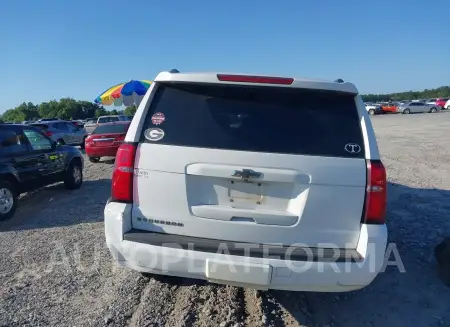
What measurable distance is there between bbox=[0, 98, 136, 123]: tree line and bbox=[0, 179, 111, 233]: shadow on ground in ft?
190

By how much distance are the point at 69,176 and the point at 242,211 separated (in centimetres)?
698

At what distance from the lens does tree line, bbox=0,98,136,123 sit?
66.2m

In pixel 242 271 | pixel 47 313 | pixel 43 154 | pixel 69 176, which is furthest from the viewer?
pixel 69 176

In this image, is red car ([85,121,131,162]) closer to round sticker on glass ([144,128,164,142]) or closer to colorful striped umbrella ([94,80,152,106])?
colorful striped umbrella ([94,80,152,106])

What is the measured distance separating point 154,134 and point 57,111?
239 ft

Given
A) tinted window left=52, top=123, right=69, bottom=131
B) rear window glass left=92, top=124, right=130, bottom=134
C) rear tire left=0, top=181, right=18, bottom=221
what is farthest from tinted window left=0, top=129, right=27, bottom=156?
tinted window left=52, top=123, right=69, bottom=131

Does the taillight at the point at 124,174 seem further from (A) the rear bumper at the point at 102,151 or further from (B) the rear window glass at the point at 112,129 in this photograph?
(B) the rear window glass at the point at 112,129

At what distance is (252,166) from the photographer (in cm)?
267

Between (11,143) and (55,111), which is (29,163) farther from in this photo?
(55,111)

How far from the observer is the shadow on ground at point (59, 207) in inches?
240

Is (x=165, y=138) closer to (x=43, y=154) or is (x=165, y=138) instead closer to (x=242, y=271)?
(x=242, y=271)

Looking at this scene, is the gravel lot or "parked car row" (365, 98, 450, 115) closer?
the gravel lot

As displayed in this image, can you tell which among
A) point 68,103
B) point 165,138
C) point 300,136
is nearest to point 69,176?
point 165,138

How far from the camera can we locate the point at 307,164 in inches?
104
